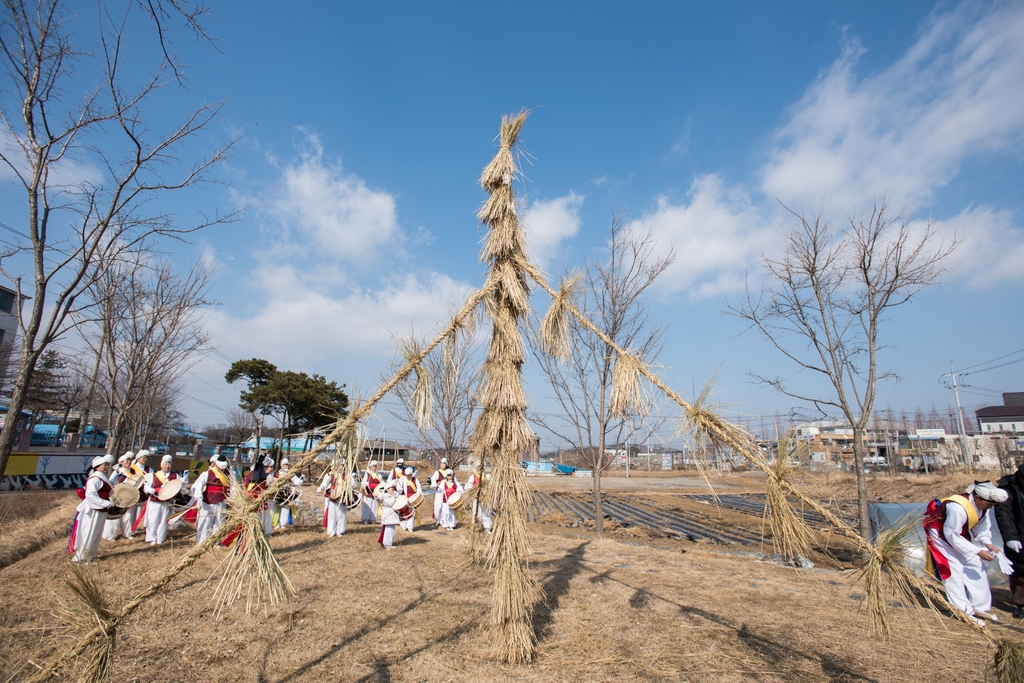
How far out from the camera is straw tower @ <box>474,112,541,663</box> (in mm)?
4020

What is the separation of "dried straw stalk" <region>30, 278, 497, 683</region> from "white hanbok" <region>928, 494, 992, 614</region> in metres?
6.04

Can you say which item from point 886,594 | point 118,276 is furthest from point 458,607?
point 118,276

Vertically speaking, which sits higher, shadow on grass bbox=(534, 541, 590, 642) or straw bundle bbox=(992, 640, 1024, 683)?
straw bundle bbox=(992, 640, 1024, 683)

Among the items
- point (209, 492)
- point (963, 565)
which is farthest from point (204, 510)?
point (963, 565)

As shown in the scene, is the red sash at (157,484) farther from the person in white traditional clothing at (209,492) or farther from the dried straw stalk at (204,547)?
the dried straw stalk at (204,547)

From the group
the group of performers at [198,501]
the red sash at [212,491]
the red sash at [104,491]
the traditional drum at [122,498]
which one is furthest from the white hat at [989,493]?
the red sash at [104,491]

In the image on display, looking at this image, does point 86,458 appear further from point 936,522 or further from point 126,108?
point 936,522

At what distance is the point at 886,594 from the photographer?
120 inches

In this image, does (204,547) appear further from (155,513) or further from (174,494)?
(155,513)

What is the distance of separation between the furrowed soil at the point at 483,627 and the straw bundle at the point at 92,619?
0.10 meters

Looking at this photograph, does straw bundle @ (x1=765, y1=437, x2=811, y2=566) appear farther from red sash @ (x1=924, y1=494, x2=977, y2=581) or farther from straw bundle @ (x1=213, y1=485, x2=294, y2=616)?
red sash @ (x1=924, y1=494, x2=977, y2=581)

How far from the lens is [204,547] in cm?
261

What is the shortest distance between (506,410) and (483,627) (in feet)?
7.63

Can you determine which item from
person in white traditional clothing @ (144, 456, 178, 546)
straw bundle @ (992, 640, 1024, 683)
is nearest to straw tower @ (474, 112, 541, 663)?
straw bundle @ (992, 640, 1024, 683)
